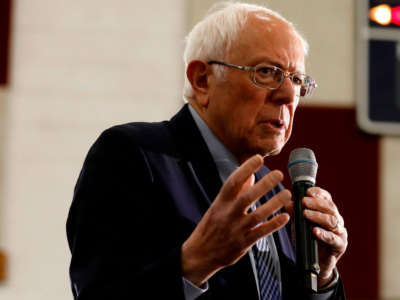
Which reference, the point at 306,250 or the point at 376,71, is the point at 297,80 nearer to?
the point at 306,250

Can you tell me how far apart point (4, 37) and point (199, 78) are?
172 centimetres

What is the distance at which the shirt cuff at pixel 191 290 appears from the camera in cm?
105

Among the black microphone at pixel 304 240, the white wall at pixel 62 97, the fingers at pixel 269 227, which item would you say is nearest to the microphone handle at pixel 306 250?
the black microphone at pixel 304 240

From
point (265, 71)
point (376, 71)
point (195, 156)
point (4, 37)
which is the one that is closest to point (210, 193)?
point (195, 156)

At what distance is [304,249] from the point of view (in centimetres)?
110

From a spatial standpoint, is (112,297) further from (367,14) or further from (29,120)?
(367,14)

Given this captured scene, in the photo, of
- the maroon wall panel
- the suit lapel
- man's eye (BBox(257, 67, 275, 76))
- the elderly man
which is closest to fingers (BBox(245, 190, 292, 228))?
the elderly man

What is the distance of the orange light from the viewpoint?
3100mm

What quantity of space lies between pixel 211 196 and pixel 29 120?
181 cm

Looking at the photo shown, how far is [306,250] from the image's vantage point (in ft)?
3.60

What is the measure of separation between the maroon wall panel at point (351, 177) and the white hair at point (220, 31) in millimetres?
1670

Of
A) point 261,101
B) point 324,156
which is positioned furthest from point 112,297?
point 324,156

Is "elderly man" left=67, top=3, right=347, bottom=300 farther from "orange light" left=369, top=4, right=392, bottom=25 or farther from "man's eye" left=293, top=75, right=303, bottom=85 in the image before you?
"orange light" left=369, top=4, right=392, bottom=25

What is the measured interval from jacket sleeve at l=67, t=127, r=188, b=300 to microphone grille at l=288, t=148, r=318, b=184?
0.28 m
